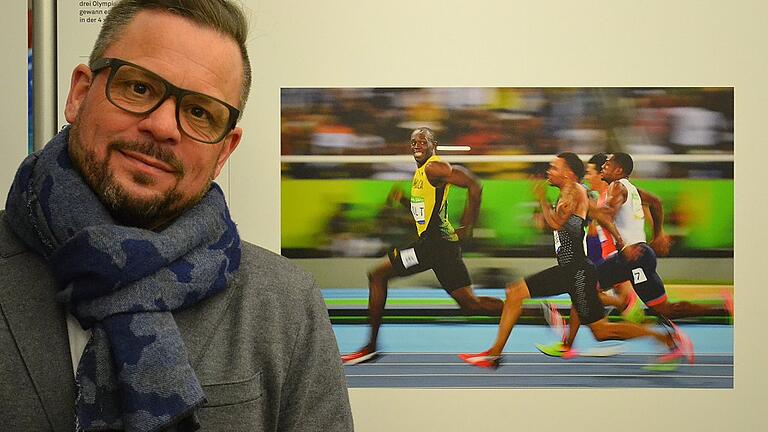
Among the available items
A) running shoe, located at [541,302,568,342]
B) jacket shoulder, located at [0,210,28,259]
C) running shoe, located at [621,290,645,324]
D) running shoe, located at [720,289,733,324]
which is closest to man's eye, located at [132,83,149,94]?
jacket shoulder, located at [0,210,28,259]

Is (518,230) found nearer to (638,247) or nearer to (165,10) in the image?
(638,247)

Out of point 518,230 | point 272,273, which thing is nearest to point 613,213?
point 518,230

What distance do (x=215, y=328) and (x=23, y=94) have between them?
0.81 m

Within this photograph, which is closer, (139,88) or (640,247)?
(139,88)

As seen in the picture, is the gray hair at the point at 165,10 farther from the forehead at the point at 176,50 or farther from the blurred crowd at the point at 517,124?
the blurred crowd at the point at 517,124

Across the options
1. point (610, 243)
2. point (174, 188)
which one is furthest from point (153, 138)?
point (610, 243)

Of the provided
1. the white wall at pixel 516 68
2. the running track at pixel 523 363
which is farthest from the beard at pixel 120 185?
the running track at pixel 523 363

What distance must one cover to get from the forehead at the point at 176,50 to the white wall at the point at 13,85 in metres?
0.62

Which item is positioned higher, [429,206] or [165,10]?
[165,10]

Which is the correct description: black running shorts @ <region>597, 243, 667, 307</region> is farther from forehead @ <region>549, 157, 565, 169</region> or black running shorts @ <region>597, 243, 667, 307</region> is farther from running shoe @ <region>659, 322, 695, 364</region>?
forehead @ <region>549, 157, 565, 169</region>

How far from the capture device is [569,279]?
163 cm

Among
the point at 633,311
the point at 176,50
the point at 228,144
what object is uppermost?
Answer: the point at 176,50

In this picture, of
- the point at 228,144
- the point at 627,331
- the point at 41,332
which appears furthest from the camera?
the point at 627,331

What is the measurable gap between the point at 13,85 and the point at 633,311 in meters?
1.35
